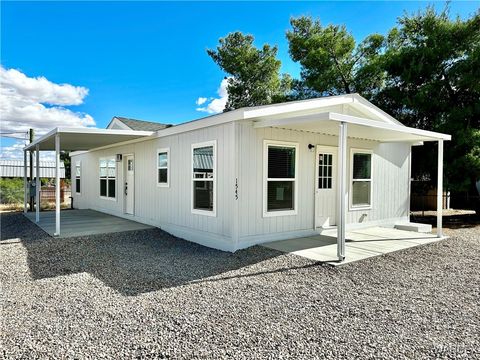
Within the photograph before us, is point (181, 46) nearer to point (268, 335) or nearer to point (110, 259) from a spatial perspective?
point (110, 259)

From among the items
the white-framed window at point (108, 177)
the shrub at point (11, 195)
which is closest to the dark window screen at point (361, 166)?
the white-framed window at point (108, 177)

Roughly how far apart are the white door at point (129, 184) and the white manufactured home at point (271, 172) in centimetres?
3

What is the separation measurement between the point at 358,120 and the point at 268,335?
3.90m

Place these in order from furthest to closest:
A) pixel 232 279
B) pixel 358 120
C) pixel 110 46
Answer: pixel 110 46 → pixel 358 120 → pixel 232 279

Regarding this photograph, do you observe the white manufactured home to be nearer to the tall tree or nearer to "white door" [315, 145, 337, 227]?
"white door" [315, 145, 337, 227]

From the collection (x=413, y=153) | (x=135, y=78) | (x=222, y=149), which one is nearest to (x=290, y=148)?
(x=222, y=149)

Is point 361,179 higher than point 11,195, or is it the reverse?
point 361,179

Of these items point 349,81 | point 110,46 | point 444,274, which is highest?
point 110,46

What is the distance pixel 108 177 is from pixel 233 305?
9.28m

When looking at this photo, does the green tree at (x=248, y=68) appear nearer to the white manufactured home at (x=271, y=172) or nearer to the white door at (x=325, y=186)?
the white manufactured home at (x=271, y=172)

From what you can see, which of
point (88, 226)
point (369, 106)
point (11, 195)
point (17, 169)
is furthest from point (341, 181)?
point (17, 169)

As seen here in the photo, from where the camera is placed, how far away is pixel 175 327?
306 centimetres

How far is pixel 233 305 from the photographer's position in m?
3.61

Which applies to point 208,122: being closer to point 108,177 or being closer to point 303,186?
point 303,186
